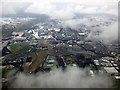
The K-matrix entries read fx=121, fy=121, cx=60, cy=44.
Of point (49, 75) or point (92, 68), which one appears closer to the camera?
point (49, 75)

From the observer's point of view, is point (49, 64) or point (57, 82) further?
point (49, 64)

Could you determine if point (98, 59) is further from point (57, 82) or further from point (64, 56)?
point (57, 82)

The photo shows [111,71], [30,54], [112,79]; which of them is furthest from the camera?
[30,54]

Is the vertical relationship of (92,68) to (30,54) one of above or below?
below

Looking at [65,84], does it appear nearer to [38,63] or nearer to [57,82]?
[57,82]

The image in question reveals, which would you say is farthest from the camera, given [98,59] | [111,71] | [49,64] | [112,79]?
[98,59]

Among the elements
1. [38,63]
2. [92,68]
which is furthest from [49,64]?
[92,68]

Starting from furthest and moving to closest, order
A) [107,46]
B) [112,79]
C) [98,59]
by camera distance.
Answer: [107,46], [98,59], [112,79]

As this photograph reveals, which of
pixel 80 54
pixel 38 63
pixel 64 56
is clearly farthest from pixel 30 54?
pixel 80 54

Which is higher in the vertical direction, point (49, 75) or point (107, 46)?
point (107, 46)
